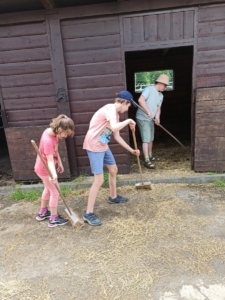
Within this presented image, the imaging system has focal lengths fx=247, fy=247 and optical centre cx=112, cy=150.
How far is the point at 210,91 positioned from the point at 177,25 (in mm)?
1124

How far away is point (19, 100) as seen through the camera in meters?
4.19

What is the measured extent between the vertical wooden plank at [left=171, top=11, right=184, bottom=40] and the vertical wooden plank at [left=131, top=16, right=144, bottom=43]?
47 cm

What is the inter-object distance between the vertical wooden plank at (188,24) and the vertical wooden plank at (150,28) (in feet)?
1.49

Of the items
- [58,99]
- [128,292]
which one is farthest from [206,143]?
[128,292]

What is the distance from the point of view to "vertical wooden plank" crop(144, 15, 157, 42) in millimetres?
3760

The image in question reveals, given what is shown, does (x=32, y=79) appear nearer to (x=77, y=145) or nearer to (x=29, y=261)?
(x=77, y=145)

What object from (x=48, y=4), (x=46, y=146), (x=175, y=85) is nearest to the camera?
(x=46, y=146)

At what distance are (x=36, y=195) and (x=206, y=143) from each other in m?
2.94

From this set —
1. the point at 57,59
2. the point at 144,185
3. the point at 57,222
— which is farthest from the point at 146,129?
the point at 57,222

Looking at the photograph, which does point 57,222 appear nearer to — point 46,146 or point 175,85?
point 46,146

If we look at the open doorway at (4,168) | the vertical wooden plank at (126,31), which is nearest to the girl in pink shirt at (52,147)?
the vertical wooden plank at (126,31)

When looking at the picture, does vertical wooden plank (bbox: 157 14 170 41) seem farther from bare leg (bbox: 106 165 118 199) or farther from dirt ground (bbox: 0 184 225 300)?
dirt ground (bbox: 0 184 225 300)

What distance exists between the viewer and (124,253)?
252 cm

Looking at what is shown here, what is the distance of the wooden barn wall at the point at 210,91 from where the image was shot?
3.72 m
